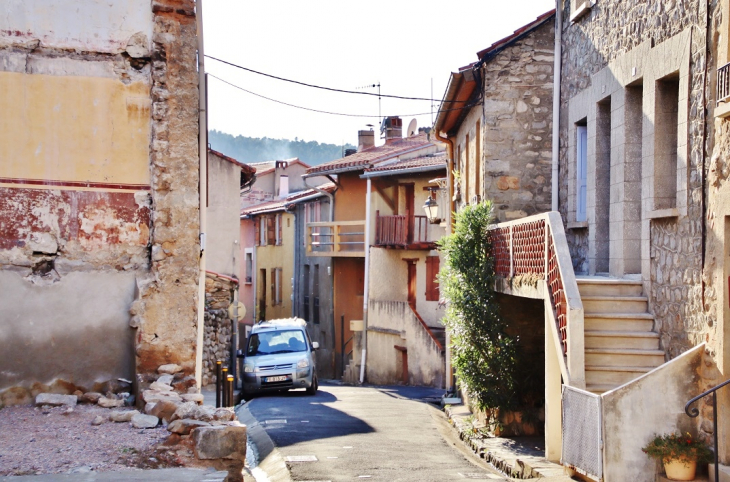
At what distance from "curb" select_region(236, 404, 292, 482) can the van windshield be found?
674cm

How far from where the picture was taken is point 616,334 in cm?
1030

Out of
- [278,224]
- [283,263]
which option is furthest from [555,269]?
[278,224]

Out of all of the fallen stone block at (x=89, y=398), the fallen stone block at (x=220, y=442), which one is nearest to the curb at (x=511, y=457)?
the fallen stone block at (x=220, y=442)

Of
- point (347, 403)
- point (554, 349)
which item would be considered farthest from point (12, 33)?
point (347, 403)

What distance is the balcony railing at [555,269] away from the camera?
9766 millimetres

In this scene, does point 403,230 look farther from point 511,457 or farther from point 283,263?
point 511,457

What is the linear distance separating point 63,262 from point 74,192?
74cm

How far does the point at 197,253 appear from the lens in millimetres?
9500

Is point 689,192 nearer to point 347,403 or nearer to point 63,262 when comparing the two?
point 63,262

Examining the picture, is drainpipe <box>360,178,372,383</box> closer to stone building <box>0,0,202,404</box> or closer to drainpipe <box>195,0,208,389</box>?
drainpipe <box>195,0,208,389</box>


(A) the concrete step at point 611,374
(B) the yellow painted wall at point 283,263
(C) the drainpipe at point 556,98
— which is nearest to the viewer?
(A) the concrete step at point 611,374

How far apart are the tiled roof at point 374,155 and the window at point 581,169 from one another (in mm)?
16833

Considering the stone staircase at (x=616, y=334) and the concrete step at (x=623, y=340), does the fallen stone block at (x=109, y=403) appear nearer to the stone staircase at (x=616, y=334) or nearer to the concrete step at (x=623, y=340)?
the stone staircase at (x=616, y=334)

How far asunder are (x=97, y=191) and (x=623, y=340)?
19.9 feet
